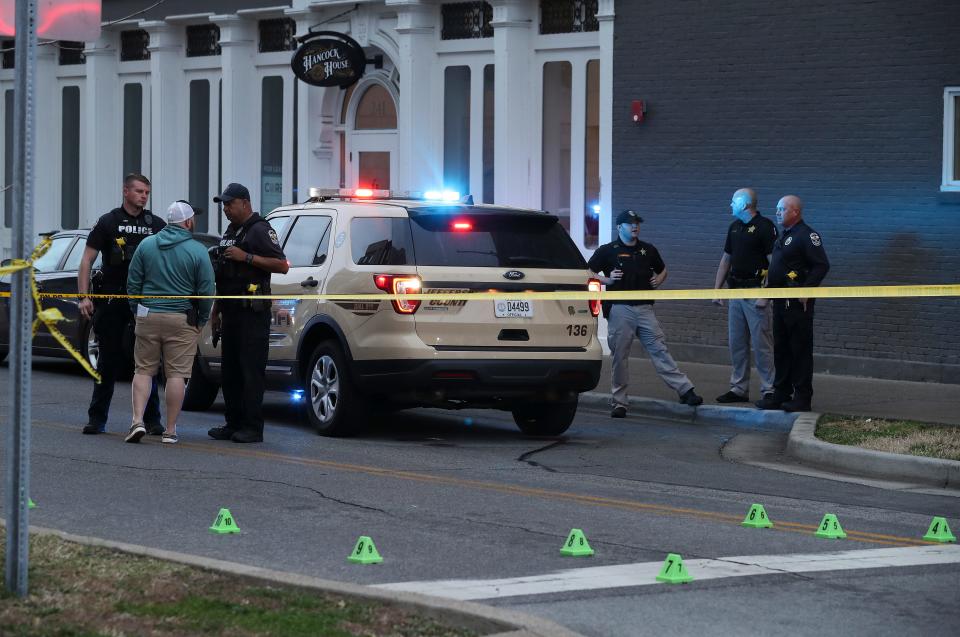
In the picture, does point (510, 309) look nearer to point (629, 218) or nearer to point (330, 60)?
point (629, 218)

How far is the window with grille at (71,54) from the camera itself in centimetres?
2734

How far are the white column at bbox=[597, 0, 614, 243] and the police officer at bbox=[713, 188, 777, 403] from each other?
483cm

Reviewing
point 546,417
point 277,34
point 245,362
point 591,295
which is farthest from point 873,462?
point 277,34

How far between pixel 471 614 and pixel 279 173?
1905 cm

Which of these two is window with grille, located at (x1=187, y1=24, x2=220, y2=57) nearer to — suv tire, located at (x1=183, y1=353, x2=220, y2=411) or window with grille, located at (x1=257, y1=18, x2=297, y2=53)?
window with grille, located at (x1=257, y1=18, x2=297, y2=53)

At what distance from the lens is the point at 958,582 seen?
7.22m

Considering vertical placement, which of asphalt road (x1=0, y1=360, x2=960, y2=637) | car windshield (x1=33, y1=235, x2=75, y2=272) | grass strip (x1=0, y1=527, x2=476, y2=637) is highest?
car windshield (x1=33, y1=235, x2=75, y2=272)

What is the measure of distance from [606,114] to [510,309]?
8029mm

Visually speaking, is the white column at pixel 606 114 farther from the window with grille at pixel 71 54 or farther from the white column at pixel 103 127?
the window with grille at pixel 71 54

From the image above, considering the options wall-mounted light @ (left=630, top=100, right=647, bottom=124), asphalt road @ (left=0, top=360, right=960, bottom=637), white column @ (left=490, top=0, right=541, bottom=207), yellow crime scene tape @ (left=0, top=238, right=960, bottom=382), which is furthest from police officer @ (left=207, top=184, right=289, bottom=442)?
white column @ (left=490, top=0, right=541, bottom=207)

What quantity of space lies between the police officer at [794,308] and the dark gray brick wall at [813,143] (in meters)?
2.89

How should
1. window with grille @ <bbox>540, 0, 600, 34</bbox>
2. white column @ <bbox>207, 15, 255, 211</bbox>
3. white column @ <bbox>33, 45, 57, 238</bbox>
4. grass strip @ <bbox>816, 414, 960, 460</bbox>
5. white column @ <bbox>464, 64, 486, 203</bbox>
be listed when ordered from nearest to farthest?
1. grass strip @ <bbox>816, 414, 960, 460</bbox>
2. window with grille @ <bbox>540, 0, 600, 34</bbox>
3. white column @ <bbox>464, 64, 486, 203</bbox>
4. white column @ <bbox>207, 15, 255, 211</bbox>
5. white column @ <bbox>33, 45, 57, 238</bbox>

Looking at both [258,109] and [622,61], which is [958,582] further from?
[258,109]

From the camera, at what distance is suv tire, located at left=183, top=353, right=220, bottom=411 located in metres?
14.0
